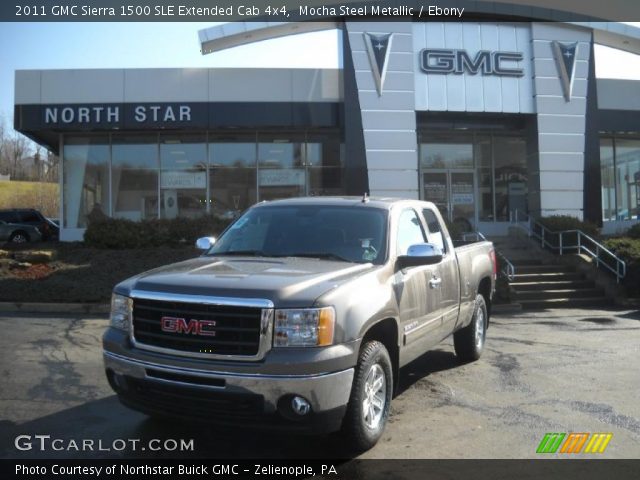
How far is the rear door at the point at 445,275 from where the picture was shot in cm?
583

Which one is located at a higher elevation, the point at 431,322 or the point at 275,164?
the point at 275,164

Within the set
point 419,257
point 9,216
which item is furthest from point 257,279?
point 9,216

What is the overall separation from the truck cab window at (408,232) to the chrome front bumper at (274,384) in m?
1.59

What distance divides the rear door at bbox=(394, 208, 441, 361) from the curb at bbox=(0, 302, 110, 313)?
767 cm

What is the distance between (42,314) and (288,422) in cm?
868

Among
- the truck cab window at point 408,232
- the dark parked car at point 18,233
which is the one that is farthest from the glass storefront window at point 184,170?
the truck cab window at point 408,232

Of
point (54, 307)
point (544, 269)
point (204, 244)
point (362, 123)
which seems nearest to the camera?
point (204, 244)

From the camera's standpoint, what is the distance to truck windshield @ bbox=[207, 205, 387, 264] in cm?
494

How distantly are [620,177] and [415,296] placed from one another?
2070 cm

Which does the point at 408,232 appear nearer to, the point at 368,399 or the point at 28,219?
the point at 368,399

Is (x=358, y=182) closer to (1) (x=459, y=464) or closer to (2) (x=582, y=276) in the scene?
(2) (x=582, y=276)

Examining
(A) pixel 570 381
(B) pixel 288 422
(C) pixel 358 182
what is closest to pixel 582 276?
(C) pixel 358 182

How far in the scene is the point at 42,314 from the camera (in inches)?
427

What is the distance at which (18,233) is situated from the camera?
81.5 ft
